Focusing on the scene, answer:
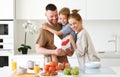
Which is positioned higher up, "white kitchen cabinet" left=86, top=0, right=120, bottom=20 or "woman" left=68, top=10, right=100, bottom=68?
"white kitchen cabinet" left=86, top=0, right=120, bottom=20

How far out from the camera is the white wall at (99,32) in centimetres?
539

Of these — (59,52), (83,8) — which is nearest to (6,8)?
(83,8)

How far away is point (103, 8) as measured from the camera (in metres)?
4.96

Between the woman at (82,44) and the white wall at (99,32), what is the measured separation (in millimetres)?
2069

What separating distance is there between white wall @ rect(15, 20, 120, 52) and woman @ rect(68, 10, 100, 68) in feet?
6.79

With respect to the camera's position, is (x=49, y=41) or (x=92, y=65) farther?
(x=49, y=41)

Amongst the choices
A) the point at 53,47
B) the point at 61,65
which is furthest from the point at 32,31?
the point at 61,65

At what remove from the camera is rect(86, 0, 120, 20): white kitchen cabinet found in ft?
16.3

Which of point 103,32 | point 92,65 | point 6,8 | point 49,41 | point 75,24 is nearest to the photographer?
point 92,65

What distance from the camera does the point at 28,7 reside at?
4.96 m

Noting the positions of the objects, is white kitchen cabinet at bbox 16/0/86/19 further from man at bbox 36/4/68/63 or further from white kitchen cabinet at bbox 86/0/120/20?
man at bbox 36/4/68/63

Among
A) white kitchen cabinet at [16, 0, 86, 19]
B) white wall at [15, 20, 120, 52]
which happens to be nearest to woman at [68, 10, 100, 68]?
white kitchen cabinet at [16, 0, 86, 19]

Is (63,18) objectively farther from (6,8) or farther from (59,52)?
(6,8)

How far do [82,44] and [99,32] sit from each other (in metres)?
2.21
